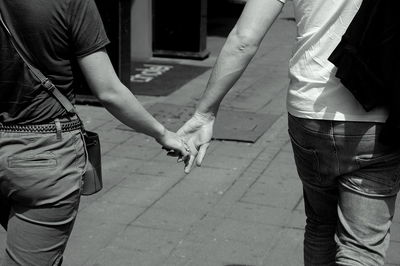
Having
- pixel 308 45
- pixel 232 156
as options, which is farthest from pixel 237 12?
pixel 308 45

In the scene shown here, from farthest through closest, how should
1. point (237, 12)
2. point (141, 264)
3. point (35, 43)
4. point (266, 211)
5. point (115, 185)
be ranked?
point (237, 12) → point (115, 185) → point (266, 211) → point (141, 264) → point (35, 43)

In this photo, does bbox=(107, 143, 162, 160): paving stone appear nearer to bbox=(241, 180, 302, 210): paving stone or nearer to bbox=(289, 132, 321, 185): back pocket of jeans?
bbox=(241, 180, 302, 210): paving stone

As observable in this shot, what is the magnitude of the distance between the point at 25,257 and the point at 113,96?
624 millimetres

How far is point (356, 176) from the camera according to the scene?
2.82 metres

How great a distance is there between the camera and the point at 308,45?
283cm

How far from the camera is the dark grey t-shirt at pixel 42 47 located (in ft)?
8.64

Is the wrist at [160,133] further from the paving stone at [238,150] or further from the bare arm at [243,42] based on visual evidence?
the paving stone at [238,150]

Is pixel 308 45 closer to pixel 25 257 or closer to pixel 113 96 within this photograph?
pixel 113 96

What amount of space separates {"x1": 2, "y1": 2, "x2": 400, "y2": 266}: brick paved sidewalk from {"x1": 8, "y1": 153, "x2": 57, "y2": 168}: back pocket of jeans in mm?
1653

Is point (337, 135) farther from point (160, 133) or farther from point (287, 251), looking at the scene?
point (287, 251)

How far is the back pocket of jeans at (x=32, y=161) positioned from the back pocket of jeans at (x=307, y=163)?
0.89 meters

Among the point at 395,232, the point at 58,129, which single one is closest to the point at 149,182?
the point at 395,232

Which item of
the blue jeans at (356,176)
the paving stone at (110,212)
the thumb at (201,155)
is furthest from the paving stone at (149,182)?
the blue jeans at (356,176)

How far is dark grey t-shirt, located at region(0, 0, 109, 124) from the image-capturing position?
263 centimetres
